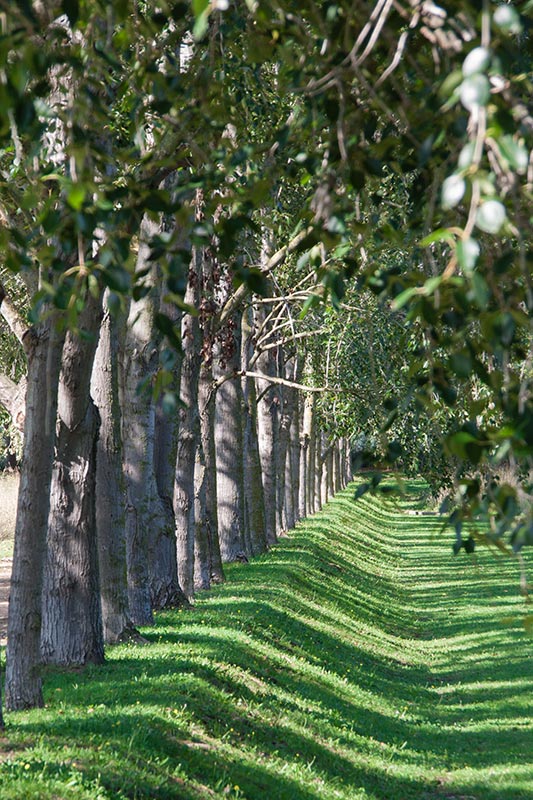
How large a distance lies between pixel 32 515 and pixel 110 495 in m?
4.12

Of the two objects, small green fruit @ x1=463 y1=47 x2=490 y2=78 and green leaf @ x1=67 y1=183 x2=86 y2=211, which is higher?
small green fruit @ x1=463 y1=47 x2=490 y2=78

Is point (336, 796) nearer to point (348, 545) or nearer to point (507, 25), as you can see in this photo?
point (507, 25)

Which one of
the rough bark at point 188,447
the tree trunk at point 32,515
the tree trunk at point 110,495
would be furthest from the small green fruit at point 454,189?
the rough bark at point 188,447

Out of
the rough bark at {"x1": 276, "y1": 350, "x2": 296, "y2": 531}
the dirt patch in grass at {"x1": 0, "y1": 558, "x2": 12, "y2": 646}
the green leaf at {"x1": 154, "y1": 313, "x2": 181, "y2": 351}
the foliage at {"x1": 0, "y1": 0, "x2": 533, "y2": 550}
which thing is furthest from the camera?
the rough bark at {"x1": 276, "y1": 350, "x2": 296, "y2": 531}

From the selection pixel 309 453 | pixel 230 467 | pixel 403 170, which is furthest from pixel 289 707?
pixel 309 453

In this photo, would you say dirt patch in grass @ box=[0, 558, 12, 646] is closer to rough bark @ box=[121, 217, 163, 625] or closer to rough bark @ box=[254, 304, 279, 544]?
rough bark @ box=[121, 217, 163, 625]

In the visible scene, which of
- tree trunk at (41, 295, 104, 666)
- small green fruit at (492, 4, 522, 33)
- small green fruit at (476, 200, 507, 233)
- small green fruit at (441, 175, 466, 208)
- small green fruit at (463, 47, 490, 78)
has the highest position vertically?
small green fruit at (492, 4, 522, 33)

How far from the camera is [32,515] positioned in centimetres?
905

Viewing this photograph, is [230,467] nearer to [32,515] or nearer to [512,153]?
[32,515]

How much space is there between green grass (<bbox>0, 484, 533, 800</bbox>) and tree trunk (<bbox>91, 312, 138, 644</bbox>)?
59 cm

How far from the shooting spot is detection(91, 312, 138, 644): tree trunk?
1312cm

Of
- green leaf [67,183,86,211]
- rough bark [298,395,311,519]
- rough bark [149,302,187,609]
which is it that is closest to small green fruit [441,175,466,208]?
green leaf [67,183,86,211]

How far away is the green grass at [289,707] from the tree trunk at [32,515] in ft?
1.89

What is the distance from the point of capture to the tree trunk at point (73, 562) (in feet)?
37.4
